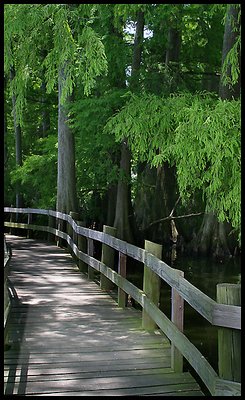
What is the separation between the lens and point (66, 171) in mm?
16156

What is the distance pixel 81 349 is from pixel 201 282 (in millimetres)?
8203

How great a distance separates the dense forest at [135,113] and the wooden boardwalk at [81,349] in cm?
206

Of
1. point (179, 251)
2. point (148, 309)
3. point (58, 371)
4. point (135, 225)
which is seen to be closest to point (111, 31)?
point (135, 225)

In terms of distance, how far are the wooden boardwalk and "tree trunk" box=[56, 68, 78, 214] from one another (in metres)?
7.63

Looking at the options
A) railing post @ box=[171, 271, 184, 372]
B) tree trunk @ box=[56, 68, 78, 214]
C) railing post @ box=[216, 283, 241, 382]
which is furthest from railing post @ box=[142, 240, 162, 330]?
tree trunk @ box=[56, 68, 78, 214]

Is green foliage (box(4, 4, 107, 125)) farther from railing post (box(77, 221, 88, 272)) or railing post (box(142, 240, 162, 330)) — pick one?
railing post (box(77, 221, 88, 272))

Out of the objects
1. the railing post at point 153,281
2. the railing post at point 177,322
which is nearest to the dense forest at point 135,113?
the railing post at point 153,281

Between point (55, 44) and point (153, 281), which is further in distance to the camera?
point (153, 281)

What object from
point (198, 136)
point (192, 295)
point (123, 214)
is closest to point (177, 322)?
point (192, 295)

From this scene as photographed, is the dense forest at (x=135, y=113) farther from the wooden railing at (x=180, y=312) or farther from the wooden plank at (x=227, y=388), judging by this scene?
the wooden plank at (x=227, y=388)

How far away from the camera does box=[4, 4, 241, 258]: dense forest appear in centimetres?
534

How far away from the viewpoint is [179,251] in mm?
18312

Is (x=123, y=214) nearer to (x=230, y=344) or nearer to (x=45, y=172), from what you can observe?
(x=45, y=172)

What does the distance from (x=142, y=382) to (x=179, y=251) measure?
14.1 meters
